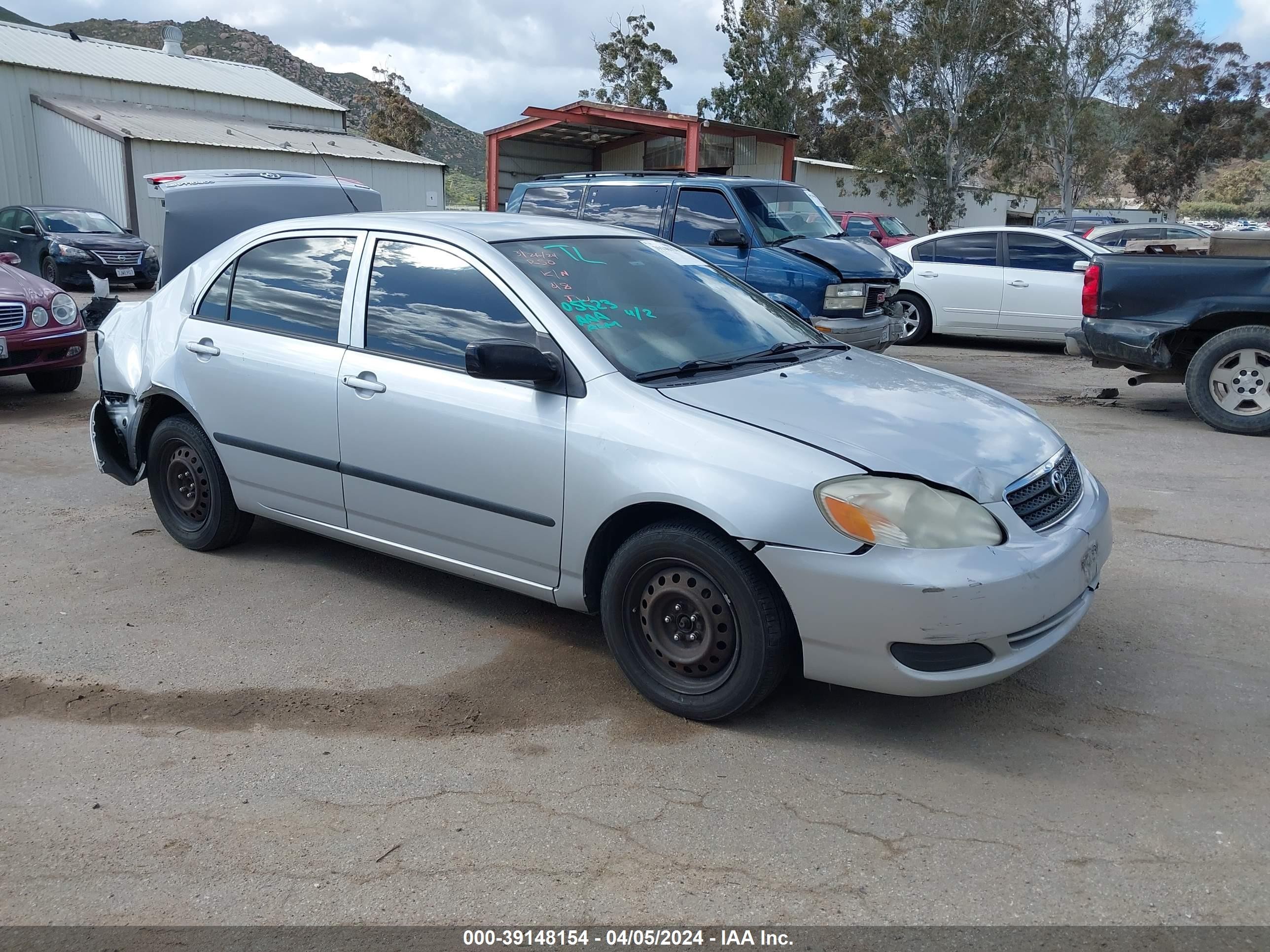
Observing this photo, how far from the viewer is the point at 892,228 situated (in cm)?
2361

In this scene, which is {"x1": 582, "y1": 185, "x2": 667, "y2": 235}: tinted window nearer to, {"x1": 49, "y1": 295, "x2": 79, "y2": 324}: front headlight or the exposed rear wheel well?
{"x1": 49, "y1": 295, "x2": 79, "y2": 324}: front headlight

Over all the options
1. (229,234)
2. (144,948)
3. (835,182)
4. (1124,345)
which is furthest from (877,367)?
(835,182)

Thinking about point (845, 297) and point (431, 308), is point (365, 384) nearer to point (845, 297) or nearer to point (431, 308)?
point (431, 308)

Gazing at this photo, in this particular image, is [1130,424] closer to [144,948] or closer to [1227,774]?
[1227,774]

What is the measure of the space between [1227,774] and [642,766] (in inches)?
71.6

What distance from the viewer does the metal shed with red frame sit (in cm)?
1856

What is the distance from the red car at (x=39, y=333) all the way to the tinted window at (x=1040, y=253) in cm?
1002

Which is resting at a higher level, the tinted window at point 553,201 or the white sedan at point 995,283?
the tinted window at point 553,201

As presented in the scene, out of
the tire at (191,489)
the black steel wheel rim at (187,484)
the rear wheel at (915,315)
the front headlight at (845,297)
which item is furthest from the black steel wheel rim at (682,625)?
the rear wheel at (915,315)

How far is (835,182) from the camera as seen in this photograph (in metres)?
38.3

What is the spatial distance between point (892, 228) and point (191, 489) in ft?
67.3

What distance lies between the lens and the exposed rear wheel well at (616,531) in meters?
3.64

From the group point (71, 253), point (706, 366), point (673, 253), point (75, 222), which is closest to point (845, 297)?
point (673, 253)

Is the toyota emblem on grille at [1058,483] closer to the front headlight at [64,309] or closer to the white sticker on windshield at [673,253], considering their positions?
the white sticker on windshield at [673,253]
